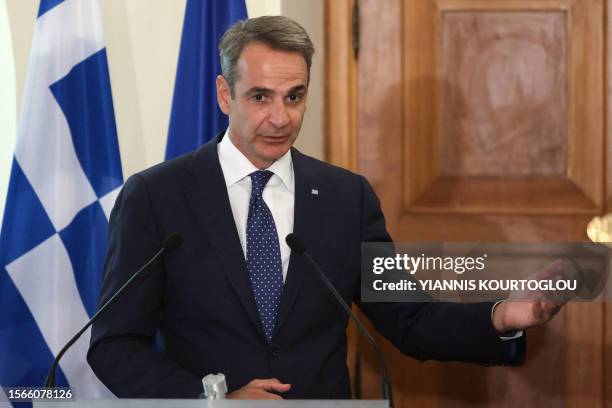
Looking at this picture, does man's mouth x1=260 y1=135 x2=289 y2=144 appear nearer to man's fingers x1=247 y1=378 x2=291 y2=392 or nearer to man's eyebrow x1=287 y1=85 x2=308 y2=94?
man's eyebrow x1=287 y1=85 x2=308 y2=94

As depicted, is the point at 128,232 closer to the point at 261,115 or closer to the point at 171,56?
the point at 261,115

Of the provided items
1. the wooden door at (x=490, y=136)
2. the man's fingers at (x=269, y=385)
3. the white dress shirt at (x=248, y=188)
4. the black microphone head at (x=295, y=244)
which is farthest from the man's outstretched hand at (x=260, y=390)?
the wooden door at (x=490, y=136)

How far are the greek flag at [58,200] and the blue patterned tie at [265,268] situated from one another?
0.67 metres

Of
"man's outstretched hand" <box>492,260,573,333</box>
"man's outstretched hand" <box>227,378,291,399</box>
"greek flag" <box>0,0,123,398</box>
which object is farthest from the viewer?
"greek flag" <box>0,0,123,398</box>

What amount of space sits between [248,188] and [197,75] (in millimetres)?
630

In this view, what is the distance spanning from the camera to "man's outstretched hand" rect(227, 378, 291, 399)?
1341 millimetres

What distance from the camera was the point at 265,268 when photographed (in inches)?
67.2

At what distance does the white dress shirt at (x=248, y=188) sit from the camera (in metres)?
1.78

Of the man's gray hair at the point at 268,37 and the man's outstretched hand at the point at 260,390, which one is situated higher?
the man's gray hair at the point at 268,37

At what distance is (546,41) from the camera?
95.8 inches

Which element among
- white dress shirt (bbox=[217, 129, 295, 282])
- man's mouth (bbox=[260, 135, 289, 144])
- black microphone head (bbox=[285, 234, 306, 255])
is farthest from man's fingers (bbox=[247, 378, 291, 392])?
man's mouth (bbox=[260, 135, 289, 144])

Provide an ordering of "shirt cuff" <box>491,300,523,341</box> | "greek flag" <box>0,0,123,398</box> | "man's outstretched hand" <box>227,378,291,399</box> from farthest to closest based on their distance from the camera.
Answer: "greek flag" <box>0,0,123,398</box>, "shirt cuff" <box>491,300,523,341</box>, "man's outstretched hand" <box>227,378,291,399</box>

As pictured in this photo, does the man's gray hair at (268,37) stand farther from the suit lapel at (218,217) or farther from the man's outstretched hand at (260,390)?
the man's outstretched hand at (260,390)

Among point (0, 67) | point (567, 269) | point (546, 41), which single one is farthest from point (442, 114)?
point (0, 67)
